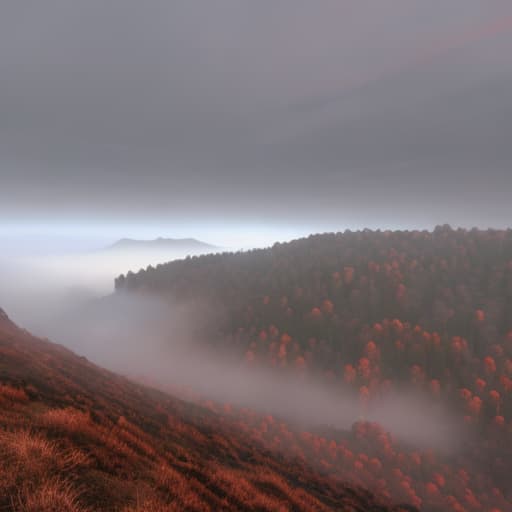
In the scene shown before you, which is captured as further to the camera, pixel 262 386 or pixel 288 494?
pixel 262 386

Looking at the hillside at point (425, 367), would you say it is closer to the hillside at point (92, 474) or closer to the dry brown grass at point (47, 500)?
the hillside at point (92, 474)

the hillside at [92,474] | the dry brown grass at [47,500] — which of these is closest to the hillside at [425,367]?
the hillside at [92,474]

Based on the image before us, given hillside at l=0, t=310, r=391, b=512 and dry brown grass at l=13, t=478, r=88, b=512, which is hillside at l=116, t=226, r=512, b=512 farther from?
dry brown grass at l=13, t=478, r=88, b=512

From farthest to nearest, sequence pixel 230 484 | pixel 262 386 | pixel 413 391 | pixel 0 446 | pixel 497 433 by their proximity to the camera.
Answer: pixel 262 386 → pixel 413 391 → pixel 497 433 → pixel 230 484 → pixel 0 446

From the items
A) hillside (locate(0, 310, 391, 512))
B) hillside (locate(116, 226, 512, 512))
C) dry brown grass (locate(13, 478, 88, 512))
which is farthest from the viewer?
hillside (locate(116, 226, 512, 512))

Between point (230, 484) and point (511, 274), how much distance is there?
254241 mm

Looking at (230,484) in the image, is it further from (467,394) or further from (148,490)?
(467,394)

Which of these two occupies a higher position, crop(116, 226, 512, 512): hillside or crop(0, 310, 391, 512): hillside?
crop(0, 310, 391, 512): hillside

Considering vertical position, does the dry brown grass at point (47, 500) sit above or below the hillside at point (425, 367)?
above

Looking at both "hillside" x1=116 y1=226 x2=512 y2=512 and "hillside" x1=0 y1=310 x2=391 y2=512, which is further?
"hillside" x1=116 y1=226 x2=512 y2=512

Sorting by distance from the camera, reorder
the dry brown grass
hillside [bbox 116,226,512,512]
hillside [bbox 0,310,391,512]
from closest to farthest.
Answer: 1. the dry brown grass
2. hillside [bbox 0,310,391,512]
3. hillside [bbox 116,226,512,512]

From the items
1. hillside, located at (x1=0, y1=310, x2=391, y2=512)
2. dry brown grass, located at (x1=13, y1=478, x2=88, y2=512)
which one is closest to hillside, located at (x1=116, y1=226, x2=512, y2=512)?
hillside, located at (x1=0, y1=310, x2=391, y2=512)

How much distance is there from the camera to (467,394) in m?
146

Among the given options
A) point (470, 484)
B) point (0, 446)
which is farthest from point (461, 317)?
point (0, 446)
